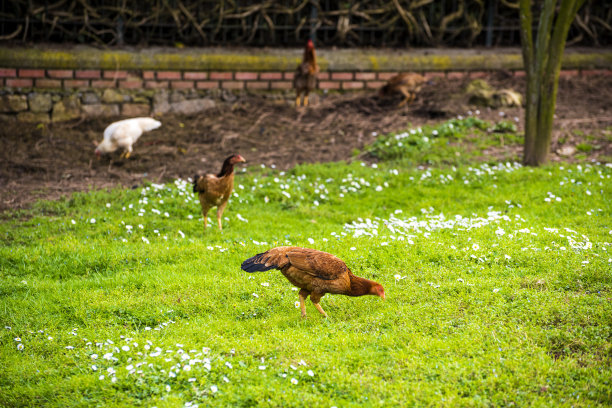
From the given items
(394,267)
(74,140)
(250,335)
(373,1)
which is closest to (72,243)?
(250,335)

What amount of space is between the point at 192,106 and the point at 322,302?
7.37 metres

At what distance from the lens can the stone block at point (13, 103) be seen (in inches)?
434

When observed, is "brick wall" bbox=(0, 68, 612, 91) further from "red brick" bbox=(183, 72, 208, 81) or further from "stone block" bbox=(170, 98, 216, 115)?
"stone block" bbox=(170, 98, 216, 115)

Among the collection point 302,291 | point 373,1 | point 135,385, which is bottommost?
point 135,385

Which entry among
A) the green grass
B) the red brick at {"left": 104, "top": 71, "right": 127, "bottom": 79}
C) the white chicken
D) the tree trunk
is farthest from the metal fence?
the green grass

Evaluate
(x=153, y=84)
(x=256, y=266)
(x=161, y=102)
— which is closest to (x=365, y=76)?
(x=161, y=102)

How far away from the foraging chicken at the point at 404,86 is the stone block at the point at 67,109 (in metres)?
5.79

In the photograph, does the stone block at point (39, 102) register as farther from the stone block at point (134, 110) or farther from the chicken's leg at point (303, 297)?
the chicken's leg at point (303, 297)

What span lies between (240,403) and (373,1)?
35.1 feet

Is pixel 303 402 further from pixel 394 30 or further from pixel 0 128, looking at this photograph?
pixel 394 30

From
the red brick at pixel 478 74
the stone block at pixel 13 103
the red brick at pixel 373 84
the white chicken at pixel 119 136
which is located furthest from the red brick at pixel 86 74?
the red brick at pixel 478 74

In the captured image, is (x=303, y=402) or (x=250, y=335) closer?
(x=303, y=402)

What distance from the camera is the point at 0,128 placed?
412 inches

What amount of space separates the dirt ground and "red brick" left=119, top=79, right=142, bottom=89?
837 millimetres
